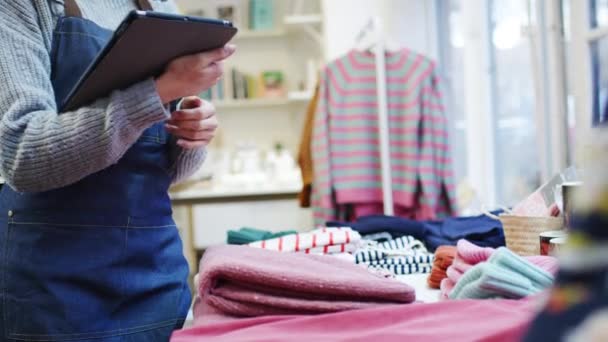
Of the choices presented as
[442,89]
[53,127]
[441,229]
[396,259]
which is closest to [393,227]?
[441,229]

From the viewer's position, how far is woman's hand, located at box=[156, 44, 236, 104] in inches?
32.5

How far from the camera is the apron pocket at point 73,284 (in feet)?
2.86

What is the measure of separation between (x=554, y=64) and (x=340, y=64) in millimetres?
860

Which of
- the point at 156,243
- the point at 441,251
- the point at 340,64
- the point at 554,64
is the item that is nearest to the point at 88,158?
the point at 156,243

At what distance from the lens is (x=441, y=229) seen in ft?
4.28

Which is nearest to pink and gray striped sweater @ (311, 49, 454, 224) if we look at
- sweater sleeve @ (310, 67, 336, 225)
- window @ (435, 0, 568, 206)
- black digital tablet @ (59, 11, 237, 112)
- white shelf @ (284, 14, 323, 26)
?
sweater sleeve @ (310, 67, 336, 225)

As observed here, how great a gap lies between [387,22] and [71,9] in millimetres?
2711

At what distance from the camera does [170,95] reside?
33.2 inches

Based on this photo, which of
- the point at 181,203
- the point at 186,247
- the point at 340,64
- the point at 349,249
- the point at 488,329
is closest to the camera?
the point at 488,329

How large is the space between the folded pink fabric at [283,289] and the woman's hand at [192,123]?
287 millimetres

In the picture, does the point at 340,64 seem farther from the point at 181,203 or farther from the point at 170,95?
the point at 170,95

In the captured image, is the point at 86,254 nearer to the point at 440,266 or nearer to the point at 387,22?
the point at 440,266

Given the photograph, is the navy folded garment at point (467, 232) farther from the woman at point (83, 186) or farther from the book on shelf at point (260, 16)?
the book on shelf at point (260, 16)

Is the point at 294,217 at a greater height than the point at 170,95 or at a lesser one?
lesser
